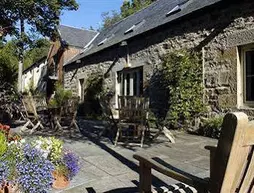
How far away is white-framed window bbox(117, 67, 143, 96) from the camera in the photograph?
464 inches

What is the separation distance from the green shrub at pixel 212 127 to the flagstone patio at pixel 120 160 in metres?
0.33

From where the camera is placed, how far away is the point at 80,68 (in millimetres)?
16891

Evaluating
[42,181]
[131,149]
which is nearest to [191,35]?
[131,149]

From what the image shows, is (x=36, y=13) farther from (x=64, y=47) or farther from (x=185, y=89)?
(x=64, y=47)

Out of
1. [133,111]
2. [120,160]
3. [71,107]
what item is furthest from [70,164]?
[71,107]

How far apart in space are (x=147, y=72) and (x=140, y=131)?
14.8 ft

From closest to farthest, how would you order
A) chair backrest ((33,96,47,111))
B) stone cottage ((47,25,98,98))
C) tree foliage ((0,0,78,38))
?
tree foliage ((0,0,78,38)) → chair backrest ((33,96,47,111)) → stone cottage ((47,25,98,98))

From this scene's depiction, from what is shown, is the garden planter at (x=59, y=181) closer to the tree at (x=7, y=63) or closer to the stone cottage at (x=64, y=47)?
the tree at (x=7, y=63)

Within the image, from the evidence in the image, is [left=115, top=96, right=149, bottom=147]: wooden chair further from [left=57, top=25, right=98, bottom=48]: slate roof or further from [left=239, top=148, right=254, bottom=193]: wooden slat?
[left=57, top=25, right=98, bottom=48]: slate roof

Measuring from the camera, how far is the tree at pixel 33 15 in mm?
9625

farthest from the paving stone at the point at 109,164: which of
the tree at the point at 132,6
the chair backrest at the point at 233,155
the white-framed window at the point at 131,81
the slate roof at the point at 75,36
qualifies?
the tree at the point at 132,6

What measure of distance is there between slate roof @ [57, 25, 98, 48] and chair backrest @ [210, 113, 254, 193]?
768 inches

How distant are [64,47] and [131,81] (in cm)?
924

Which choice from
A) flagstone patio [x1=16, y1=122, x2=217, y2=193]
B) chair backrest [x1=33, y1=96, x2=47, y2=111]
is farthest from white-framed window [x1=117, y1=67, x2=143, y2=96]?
flagstone patio [x1=16, y1=122, x2=217, y2=193]
